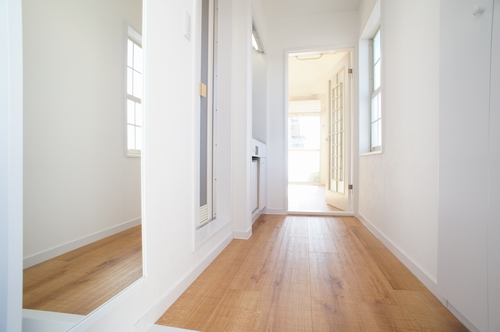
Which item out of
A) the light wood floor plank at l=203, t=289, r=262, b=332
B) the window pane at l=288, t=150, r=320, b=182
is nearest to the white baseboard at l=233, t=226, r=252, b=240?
the light wood floor plank at l=203, t=289, r=262, b=332

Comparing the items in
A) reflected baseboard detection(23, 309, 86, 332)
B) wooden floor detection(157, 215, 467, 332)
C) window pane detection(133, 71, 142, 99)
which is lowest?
wooden floor detection(157, 215, 467, 332)

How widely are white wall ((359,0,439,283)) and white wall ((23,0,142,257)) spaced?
1.46 m

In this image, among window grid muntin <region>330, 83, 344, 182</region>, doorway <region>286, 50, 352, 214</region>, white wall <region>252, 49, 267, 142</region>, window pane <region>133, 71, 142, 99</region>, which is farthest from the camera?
window grid muntin <region>330, 83, 344, 182</region>

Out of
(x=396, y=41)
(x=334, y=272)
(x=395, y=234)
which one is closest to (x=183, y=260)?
(x=334, y=272)

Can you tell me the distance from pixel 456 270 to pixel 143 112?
137 cm

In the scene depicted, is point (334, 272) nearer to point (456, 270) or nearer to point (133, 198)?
point (456, 270)

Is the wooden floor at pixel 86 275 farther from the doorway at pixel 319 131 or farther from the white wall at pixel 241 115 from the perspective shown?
the doorway at pixel 319 131

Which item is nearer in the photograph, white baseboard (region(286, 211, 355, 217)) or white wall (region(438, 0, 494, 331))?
white wall (region(438, 0, 494, 331))

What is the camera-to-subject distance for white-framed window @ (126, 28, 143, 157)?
0.90m

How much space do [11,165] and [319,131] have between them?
28.1ft

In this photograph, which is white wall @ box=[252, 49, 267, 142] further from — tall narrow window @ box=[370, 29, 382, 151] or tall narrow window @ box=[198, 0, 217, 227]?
tall narrow window @ box=[370, 29, 382, 151]

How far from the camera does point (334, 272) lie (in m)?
1.55

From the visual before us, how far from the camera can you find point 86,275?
75 centimetres

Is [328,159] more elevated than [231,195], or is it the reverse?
[328,159]
